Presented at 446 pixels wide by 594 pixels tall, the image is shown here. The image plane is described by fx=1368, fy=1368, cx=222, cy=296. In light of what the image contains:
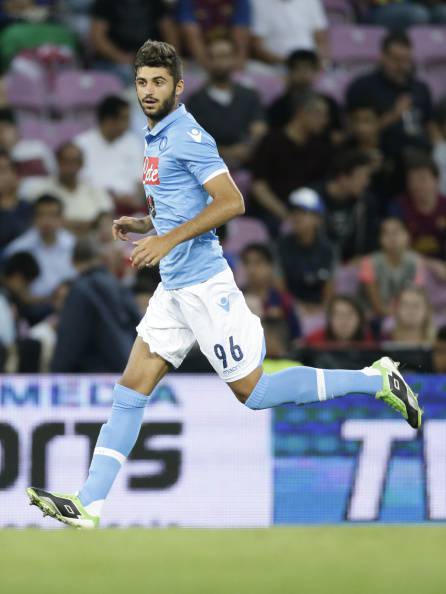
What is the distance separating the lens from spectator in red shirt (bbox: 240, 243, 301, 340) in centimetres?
981

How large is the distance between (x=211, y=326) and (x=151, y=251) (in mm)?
565

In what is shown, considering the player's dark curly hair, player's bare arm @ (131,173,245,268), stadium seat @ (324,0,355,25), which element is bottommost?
stadium seat @ (324,0,355,25)

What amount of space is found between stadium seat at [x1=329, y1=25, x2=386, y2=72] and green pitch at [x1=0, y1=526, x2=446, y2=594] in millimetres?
6228

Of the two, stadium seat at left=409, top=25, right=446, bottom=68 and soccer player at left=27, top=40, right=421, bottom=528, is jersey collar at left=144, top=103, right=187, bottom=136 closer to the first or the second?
soccer player at left=27, top=40, right=421, bottom=528

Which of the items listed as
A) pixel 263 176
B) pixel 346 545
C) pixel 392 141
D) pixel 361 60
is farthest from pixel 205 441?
pixel 361 60

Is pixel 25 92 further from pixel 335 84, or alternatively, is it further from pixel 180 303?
pixel 180 303

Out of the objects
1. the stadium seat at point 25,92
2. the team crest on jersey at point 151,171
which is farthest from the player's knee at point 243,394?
the stadium seat at point 25,92

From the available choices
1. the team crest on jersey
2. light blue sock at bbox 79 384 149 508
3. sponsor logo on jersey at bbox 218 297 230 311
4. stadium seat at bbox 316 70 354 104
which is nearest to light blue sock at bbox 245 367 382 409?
sponsor logo on jersey at bbox 218 297 230 311

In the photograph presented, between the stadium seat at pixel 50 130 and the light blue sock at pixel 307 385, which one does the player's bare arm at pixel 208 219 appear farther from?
the stadium seat at pixel 50 130

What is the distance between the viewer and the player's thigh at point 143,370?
19.2ft

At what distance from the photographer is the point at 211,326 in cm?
576

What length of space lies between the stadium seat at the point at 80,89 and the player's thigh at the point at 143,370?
609 centimetres

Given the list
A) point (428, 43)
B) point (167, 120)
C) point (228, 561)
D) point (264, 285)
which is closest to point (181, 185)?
point (167, 120)

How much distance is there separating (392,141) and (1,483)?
5647mm
